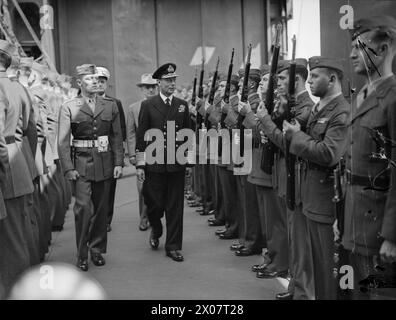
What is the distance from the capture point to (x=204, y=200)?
9.13 meters

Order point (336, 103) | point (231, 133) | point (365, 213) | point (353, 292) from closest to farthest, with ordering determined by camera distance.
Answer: point (365, 213), point (353, 292), point (336, 103), point (231, 133)

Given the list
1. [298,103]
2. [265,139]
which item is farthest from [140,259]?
[298,103]

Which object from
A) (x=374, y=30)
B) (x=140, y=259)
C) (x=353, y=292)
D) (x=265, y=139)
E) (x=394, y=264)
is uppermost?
(x=374, y=30)

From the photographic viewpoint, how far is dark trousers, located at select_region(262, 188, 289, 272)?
5379 millimetres

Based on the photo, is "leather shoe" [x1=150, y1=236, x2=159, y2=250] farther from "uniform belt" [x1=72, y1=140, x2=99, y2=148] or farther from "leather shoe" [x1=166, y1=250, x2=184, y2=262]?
"uniform belt" [x1=72, y1=140, x2=99, y2=148]

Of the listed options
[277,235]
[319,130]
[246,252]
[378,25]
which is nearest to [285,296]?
[277,235]

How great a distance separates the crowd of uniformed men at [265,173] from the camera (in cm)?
302

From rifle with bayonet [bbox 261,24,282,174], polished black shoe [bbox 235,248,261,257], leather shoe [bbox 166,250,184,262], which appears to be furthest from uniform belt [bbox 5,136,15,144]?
polished black shoe [bbox 235,248,261,257]

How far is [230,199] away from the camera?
7.17 meters

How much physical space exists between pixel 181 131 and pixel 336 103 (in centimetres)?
256

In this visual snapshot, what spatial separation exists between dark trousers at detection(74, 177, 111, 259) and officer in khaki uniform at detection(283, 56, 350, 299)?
2.60m

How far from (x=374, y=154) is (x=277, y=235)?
2509 millimetres

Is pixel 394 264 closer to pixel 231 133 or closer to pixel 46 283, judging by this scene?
pixel 46 283

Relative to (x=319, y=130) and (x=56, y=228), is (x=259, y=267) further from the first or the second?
(x=56, y=228)
